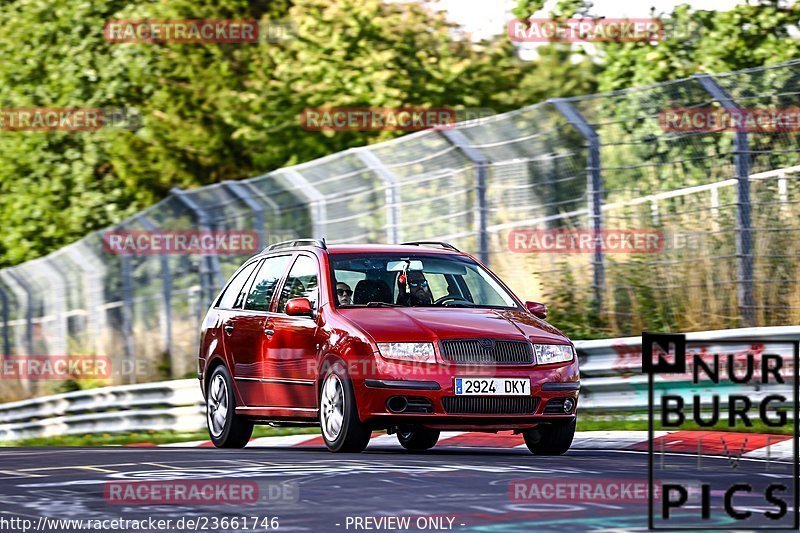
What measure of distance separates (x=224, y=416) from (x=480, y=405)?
10.7ft

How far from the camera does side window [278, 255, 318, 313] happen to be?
13414 mm

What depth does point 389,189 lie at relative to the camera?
2022 centimetres

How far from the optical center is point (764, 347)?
14188mm

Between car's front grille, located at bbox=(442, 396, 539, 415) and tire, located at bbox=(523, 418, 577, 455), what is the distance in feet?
1.76

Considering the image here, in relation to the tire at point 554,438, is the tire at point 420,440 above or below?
below

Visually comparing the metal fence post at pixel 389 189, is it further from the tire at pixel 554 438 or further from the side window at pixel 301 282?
the tire at pixel 554 438

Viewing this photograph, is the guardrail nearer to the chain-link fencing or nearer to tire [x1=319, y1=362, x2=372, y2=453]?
the chain-link fencing

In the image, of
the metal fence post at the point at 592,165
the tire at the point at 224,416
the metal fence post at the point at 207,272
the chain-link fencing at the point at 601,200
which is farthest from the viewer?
the metal fence post at the point at 207,272

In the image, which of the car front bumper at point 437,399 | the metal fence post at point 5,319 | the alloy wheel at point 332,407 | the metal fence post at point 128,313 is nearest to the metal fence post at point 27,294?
the metal fence post at point 5,319

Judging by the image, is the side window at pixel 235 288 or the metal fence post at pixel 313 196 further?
the metal fence post at pixel 313 196

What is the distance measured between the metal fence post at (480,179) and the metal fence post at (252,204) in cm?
416

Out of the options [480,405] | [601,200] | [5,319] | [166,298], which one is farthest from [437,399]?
[5,319]

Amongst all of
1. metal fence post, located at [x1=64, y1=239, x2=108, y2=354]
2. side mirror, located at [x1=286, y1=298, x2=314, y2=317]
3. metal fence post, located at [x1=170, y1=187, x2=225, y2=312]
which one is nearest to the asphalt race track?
side mirror, located at [x1=286, y1=298, x2=314, y2=317]

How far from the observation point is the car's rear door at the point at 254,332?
45.6 feet
